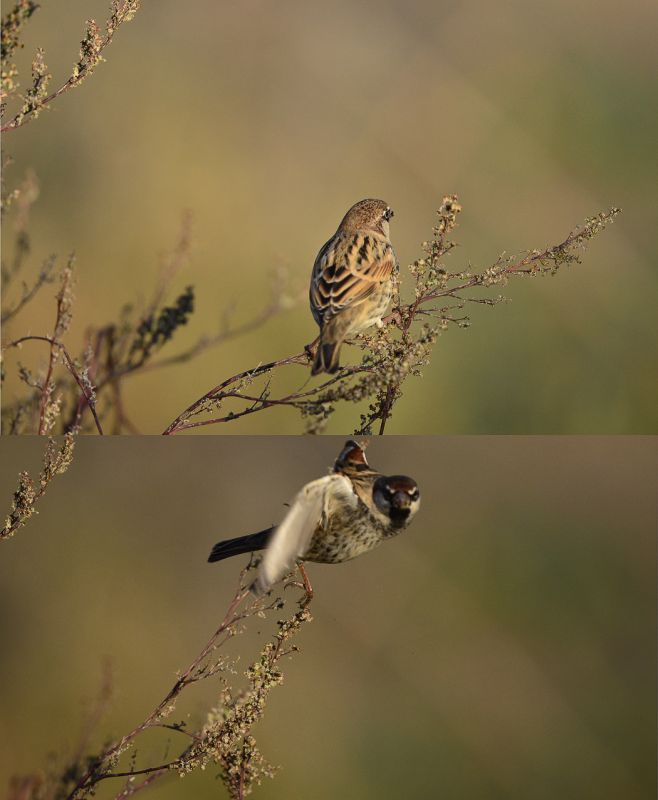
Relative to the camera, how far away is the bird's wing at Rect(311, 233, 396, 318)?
2.22 m

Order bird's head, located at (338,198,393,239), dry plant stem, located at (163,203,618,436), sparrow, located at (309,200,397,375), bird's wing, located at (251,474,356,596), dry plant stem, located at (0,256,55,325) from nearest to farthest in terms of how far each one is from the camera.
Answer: bird's wing, located at (251,474,356,596) → dry plant stem, located at (163,203,618,436) → sparrow, located at (309,200,397,375) → bird's head, located at (338,198,393,239) → dry plant stem, located at (0,256,55,325)

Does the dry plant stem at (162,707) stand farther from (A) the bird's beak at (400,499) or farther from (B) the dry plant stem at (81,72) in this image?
(B) the dry plant stem at (81,72)

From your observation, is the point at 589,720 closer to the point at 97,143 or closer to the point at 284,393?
the point at 284,393

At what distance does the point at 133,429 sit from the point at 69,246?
1.85ft

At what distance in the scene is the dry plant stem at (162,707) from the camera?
2072 millimetres

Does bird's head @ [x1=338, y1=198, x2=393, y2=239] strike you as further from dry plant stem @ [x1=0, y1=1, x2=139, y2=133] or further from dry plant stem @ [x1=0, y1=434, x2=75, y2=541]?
dry plant stem @ [x1=0, y1=434, x2=75, y2=541]

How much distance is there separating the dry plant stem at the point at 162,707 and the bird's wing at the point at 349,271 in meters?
0.69

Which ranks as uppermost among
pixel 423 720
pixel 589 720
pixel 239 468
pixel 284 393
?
pixel 284 393

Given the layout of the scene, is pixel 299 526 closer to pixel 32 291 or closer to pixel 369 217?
pixel 369 217

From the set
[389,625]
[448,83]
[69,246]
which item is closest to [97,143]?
[69,246]

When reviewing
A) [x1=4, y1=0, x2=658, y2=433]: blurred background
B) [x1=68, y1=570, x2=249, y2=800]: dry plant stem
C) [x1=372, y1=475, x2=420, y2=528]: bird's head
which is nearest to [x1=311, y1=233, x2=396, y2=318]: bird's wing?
[x1=4, y1=0, x2=658, y2=433]: blurred background

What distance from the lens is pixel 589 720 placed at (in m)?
2.19

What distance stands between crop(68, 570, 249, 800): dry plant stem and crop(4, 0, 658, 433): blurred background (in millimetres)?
657

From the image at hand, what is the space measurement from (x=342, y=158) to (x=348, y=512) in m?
1.21
